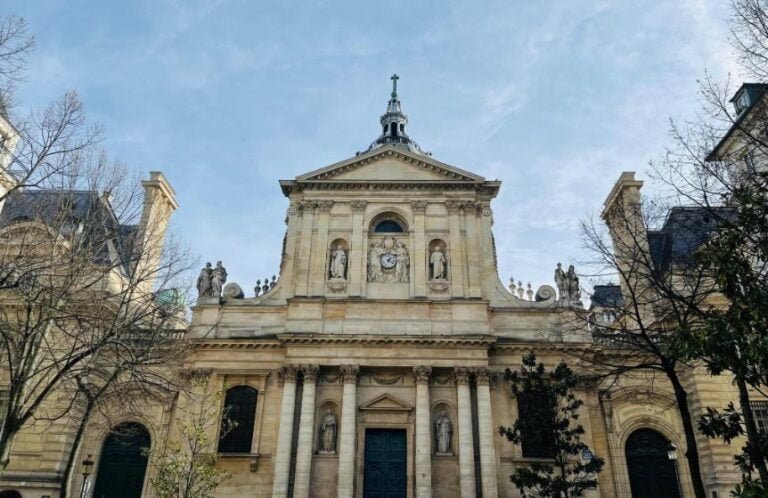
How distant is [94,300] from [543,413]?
1340cm

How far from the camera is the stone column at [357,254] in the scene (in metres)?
25.6

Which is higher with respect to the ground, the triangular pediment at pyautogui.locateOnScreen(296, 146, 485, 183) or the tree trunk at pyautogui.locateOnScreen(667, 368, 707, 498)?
the triangular pediment at pyautogui.locateOnScreen(296, 146, 485, 183)

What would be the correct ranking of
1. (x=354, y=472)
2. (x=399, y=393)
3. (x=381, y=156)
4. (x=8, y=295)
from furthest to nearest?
(x=381, y=156) → (x=399, y=393) → (x=354, y=472) → (x=8, y=295)

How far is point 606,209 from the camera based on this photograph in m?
30.1

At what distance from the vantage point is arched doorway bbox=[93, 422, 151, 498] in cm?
2303

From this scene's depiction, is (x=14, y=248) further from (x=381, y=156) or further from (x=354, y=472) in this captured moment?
(x=381, y=156)

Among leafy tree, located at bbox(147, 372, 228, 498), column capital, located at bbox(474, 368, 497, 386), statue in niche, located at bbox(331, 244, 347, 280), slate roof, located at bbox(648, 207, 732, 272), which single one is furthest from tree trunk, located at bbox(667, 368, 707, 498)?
statue in niche, located at bbox(331, 244, 347, 280)

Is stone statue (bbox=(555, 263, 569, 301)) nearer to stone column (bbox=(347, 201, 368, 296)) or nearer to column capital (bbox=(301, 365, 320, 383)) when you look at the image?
stone column (bbox=(347, 201, 368, 296))

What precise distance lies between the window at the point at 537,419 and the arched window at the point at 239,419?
11.1 metres

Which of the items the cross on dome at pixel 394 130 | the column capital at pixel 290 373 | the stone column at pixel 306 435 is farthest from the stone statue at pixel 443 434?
the cross on dome at pixel 394 130

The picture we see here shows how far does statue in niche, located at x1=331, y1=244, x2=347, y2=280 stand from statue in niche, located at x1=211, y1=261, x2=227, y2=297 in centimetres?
509

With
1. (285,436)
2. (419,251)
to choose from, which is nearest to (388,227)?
(419,251)

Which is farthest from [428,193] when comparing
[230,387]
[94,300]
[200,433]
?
[94,300]

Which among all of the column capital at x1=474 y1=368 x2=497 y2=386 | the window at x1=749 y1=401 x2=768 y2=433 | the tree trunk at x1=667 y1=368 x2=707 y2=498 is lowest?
the tree trunk at x1=667 y1=368 x2=707 y2=498
